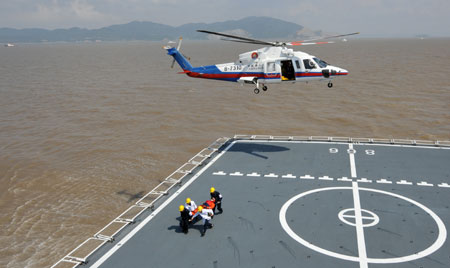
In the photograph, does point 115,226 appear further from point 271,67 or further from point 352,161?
point 352,161

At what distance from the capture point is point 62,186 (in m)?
28.8

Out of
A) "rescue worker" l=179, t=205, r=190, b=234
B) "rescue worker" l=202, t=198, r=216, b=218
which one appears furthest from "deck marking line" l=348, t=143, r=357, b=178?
"rescue worker" l=179, t=205, r=190, b=234

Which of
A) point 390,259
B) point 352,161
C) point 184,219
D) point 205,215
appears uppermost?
point 205,215

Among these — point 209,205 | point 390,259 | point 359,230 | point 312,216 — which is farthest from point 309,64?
point 390,259

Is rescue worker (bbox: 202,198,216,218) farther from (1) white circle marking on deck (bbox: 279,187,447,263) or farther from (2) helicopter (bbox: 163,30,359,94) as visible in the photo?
(2) helicopter (bbox: 163,30,359,94)

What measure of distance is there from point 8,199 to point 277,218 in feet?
75.1

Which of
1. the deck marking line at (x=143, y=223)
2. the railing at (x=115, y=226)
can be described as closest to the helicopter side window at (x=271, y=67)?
the railing at (x=115, y=226)

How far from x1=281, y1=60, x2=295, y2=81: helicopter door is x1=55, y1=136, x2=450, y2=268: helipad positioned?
597cm

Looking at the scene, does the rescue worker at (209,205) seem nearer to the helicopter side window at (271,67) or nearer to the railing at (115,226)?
the railing at (115,226)

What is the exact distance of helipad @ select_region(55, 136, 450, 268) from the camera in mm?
13617

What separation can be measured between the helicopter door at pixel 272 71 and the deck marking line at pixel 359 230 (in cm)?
919

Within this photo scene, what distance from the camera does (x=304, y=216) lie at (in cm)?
1659

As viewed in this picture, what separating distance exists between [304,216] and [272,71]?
11257 mm

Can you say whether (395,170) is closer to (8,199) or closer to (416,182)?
(416,182)
